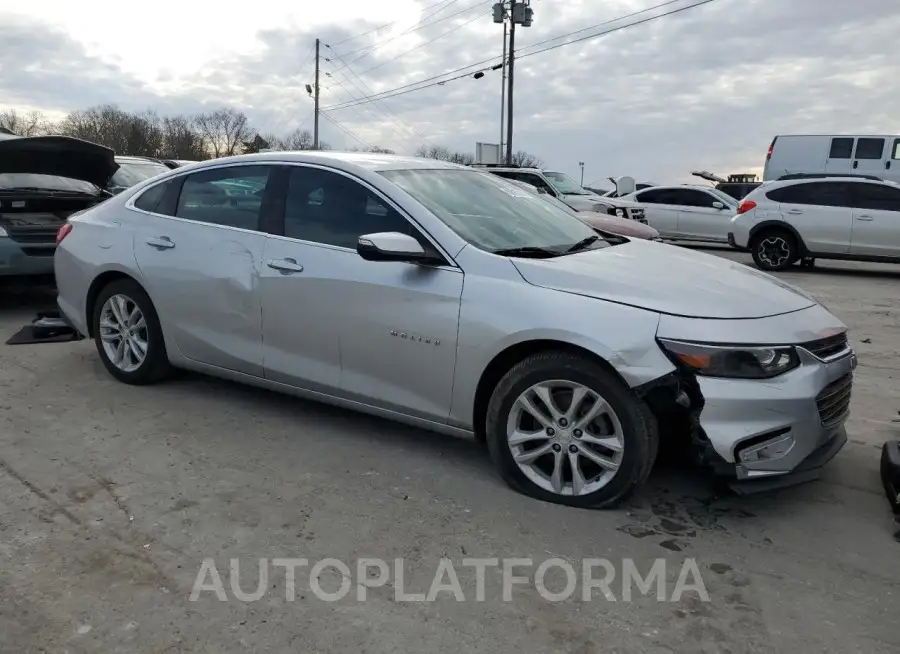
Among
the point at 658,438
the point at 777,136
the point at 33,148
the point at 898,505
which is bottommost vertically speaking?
the point at 898,505

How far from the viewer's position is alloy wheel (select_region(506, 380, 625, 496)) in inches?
134

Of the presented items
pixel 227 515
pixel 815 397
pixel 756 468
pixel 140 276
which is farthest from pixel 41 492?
pixel 815 397

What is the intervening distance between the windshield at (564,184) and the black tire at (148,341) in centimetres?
1227

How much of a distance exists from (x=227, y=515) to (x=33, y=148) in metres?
5.38

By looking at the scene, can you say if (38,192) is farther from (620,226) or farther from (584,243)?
(620,226)

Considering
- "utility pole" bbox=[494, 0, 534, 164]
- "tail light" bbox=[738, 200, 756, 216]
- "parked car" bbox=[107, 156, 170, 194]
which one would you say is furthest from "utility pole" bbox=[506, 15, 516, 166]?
"parked car" bbox=[107, 156, 170, 194]

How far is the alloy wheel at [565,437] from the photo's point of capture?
3.40 m

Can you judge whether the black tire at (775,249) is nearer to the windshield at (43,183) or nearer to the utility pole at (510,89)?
the windshield at (43,183)

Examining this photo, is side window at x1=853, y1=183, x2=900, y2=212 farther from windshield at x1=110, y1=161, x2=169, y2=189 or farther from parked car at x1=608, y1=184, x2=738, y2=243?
windshield at x1=110, y1=161, x2=169, y2=189

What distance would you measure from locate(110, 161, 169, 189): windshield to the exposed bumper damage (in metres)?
8.18

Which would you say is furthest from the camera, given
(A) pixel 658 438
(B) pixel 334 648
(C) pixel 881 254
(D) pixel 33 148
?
(C) pixel 881 254

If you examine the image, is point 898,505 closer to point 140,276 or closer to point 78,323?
point 140,276

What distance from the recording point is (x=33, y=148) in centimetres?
713

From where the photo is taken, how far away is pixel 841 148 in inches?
811
